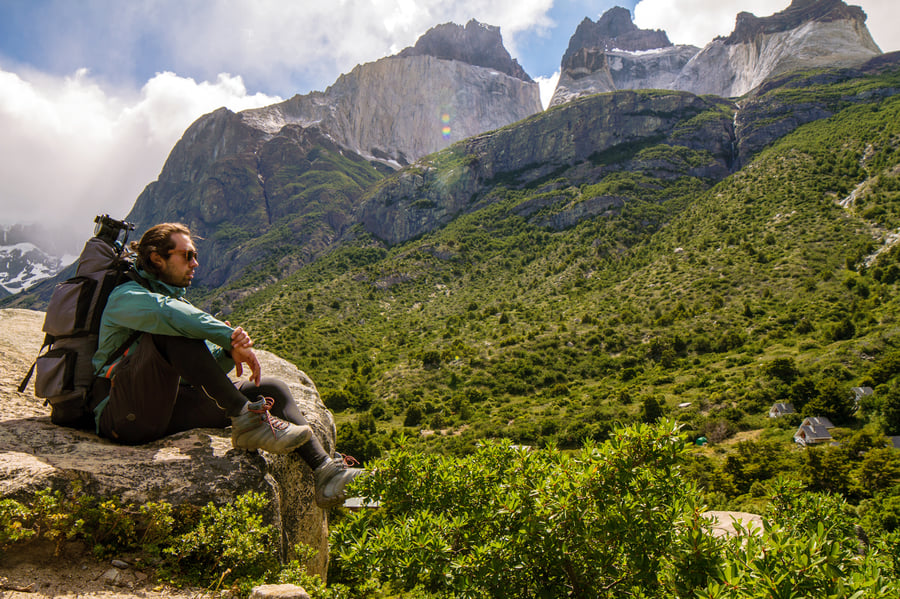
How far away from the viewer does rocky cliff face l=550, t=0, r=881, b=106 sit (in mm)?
112500

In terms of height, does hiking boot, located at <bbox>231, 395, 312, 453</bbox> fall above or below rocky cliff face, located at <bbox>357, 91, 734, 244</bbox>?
below

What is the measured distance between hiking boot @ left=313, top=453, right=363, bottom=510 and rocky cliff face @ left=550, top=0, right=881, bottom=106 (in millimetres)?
141096

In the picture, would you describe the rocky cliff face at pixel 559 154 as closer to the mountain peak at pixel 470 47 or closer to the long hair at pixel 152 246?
the long hair at pixel 152 246

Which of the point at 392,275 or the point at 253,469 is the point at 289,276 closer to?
the point at 392,275

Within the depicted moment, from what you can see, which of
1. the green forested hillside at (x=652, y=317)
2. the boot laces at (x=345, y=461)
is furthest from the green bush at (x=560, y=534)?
the green forested hillside at (x=652, y=317)

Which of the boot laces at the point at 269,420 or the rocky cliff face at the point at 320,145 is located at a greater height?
the rocky cliff face at the point at 320,145

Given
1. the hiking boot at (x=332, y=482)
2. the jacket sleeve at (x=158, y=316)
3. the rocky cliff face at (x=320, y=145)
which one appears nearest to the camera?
the jacket sleeve at (x=158, y=316)

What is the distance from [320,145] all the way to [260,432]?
15708 cm

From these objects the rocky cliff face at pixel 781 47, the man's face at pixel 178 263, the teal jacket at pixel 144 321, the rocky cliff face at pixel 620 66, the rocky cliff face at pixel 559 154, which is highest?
the rocky cliff face at pixel 620 66

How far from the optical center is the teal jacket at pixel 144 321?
10.4 feet

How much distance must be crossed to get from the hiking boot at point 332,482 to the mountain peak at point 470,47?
186m

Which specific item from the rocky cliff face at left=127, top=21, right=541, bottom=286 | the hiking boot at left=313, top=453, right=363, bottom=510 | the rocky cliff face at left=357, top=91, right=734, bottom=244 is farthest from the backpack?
the rocky cliff face at left=127, top=21, right=541, bottom=286

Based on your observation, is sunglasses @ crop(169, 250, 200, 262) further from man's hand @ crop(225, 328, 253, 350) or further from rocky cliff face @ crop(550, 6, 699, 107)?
rocky cliff face @ crop(550, 6, 699, 107)

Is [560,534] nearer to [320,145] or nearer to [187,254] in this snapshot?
[187,254]
